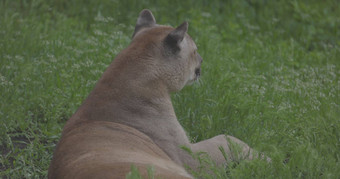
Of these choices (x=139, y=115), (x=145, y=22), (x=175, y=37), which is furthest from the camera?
(x=145, y=22)

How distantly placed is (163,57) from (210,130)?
100cm

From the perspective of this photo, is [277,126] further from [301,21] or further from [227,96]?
[301,21]

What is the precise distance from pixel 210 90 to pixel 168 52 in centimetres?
120

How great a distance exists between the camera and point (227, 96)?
589 centimetres

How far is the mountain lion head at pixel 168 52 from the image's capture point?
5.06 metres

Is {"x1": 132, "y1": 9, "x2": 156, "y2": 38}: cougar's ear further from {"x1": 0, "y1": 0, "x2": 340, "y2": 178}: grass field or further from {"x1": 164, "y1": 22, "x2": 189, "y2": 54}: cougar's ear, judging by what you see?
{"x1": 0, "y1": 0, "x2": 340, "y2": 178}: grass field

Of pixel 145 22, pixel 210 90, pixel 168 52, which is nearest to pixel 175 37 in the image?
pixel 168 52

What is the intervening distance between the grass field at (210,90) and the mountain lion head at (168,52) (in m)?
0.50

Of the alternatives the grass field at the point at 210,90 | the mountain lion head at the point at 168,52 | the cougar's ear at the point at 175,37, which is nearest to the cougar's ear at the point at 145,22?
the mountain lion head at the point at 168,52

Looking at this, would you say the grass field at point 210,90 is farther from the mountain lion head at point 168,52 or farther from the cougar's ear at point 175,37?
the cougar's ear at point 175,37

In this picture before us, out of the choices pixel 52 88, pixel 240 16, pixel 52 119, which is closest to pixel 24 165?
pixel 52 119

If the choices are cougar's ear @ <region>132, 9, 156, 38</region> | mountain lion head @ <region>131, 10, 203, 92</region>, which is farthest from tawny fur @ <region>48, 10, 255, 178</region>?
cougar's ear @ <region>132, 9, 156, 38</region>

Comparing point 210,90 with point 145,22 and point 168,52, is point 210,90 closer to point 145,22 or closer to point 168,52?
point 145,22

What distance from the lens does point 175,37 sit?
5070 mm
